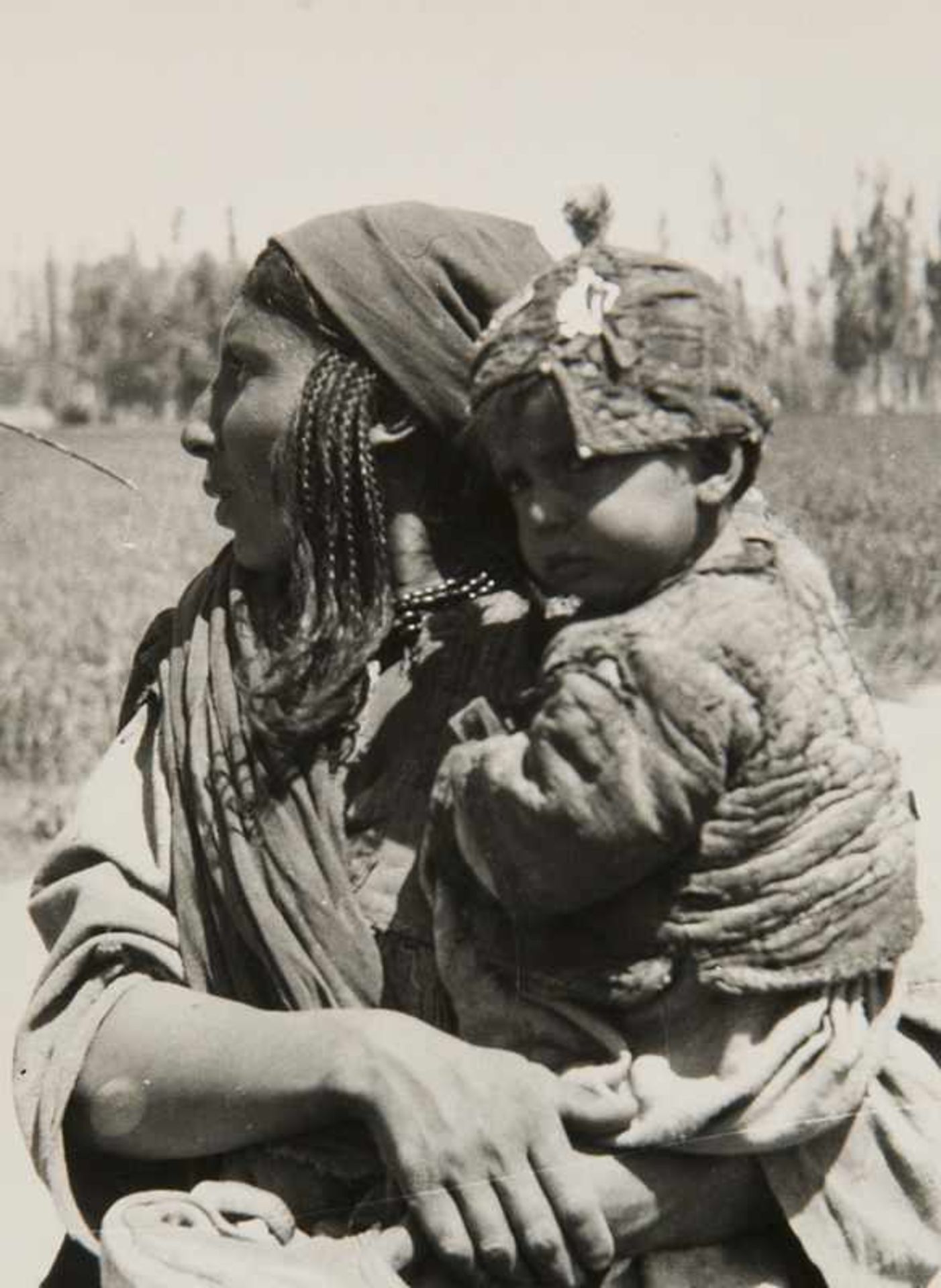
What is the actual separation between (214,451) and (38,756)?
454 centimetres

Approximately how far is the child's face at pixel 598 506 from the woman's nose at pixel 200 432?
0.58m

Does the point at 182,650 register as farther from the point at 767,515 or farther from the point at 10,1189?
the point at 10,1189

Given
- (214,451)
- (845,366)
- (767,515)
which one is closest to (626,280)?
(767,515)

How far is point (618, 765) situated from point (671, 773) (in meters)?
0.06

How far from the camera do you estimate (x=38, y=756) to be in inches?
328

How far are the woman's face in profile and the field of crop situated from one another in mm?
2887

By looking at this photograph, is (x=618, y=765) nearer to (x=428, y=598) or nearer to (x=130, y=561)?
(x=428, y=598)

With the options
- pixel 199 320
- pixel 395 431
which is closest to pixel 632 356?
pixel 395 431

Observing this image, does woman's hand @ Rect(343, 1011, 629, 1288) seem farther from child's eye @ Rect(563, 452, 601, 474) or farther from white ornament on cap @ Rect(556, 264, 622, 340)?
white ornament on cap @ Rect(556, 264, 622, 340)

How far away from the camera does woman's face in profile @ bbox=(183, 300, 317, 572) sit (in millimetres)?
3799

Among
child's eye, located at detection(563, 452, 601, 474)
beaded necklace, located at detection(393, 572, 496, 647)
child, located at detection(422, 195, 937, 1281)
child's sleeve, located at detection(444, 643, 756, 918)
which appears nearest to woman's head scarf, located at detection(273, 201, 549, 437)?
beaded necklace, located at detection(393, 572, 496, 647)

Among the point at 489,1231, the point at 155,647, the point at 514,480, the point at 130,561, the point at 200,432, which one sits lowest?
the point at 130,561

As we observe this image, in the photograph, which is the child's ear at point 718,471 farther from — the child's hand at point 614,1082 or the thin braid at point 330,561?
the child's hand at point 614,1082

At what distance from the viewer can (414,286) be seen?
12.4 ft
